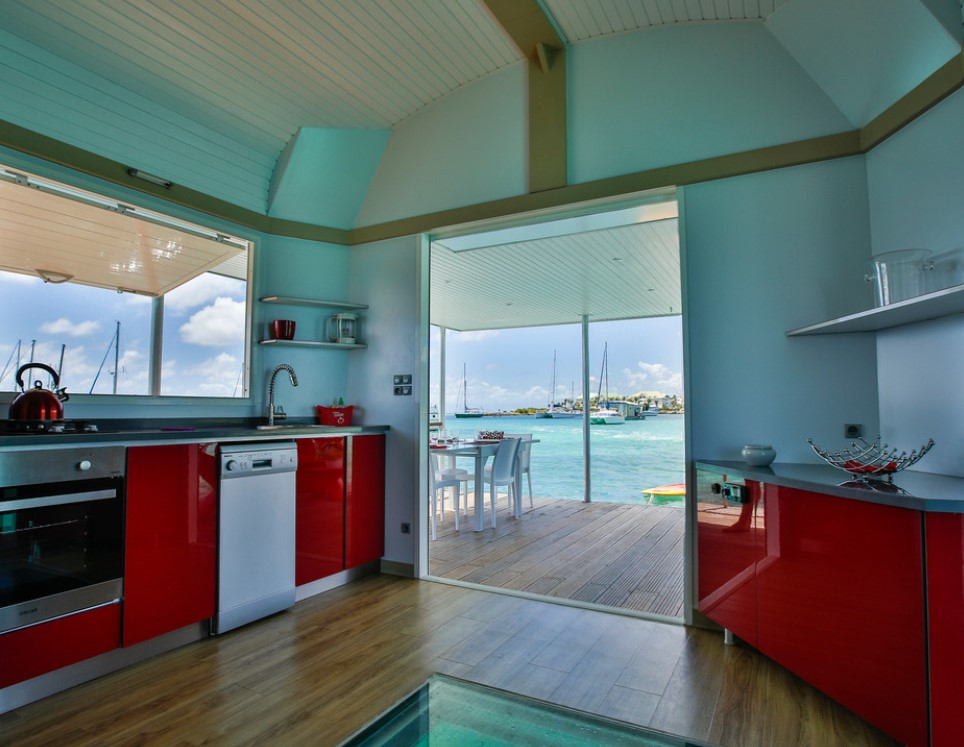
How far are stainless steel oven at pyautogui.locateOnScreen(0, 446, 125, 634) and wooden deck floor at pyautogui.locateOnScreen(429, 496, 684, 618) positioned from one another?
216 centimetres

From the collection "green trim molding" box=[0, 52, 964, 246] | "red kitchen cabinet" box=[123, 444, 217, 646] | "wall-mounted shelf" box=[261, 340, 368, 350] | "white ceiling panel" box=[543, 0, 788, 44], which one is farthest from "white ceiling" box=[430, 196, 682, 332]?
"red kitchen cabinet" box=[123, 444, 217, 646]

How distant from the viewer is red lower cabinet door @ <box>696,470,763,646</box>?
242 centimetres

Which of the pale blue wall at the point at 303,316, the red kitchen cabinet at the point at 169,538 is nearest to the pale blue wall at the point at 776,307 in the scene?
the pale blue wall at the point at 303,316

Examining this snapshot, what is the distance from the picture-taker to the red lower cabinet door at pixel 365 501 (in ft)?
11.8

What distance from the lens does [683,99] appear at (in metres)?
3.11

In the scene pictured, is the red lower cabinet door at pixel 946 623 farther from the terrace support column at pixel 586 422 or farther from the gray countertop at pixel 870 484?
the terrace support column at pixel 586 422

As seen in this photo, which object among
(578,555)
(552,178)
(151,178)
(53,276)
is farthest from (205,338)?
(578,555)

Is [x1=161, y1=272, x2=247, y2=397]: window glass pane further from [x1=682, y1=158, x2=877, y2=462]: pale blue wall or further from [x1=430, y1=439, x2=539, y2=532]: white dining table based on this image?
[x1=682, y1=158, x2=877, y2=462]: pale blue wall

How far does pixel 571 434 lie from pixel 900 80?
2020cm

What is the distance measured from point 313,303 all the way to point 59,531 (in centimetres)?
208

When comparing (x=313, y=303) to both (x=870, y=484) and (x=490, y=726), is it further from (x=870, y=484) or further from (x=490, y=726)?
(x=870, y=484)

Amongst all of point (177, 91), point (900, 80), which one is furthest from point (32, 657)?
point (900, 80)

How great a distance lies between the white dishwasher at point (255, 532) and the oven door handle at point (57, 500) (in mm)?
550

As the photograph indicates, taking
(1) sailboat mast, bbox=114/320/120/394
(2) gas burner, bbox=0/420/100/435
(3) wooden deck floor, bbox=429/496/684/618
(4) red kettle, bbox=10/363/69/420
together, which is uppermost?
(1) sailboat mast, bbox=114/320/120/394
